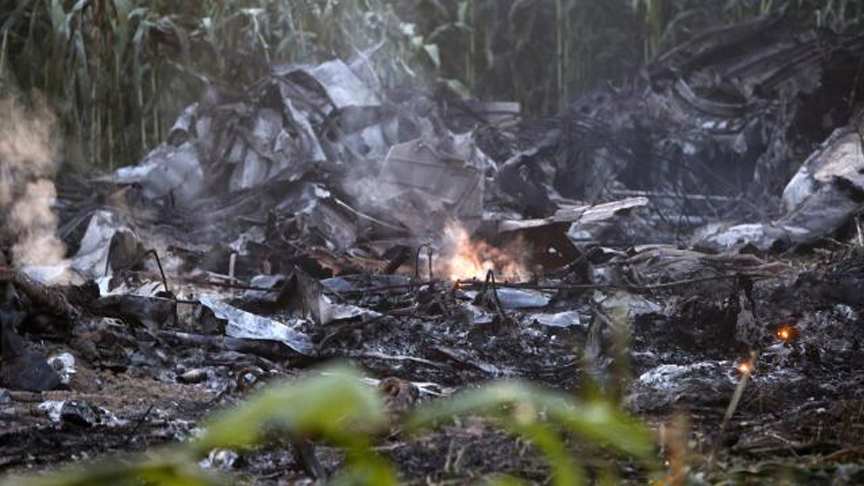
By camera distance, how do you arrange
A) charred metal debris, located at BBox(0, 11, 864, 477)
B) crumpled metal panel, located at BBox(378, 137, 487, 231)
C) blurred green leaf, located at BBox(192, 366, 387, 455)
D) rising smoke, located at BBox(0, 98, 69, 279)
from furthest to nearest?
crumpled metal panel, located at BBox(378, 137, 487, 231)
rising smoke, located at BBox(0, 98, 69, 279)
charred metal debris, located at BBox(0, 11, 864, 477)
blurred green leaf, located at BBox(192, 366, 387, 455)

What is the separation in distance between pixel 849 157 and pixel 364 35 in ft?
16.5

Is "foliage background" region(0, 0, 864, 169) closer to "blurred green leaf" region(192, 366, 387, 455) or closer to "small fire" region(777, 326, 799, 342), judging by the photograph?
"small fire" region(777, 326, 799, 342)

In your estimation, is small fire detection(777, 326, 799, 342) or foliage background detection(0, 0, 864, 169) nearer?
small fire detection(777, 326, 799, 342)

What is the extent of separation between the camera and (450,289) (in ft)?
18.1

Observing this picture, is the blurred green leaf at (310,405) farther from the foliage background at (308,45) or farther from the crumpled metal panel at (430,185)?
the foliage background at (308,45)

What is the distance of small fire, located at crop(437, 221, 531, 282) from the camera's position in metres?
6.68

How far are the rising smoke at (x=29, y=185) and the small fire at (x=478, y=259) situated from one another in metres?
2.29

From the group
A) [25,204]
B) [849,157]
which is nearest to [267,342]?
[25,204]

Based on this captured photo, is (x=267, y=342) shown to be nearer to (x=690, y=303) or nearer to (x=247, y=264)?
(x=690, y=303)

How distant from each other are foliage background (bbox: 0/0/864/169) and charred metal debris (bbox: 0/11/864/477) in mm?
802

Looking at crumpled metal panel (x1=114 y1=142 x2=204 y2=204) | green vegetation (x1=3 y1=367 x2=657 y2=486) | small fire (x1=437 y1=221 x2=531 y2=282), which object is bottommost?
small fire (x1=437 y1=221 x2=531 y2=282)

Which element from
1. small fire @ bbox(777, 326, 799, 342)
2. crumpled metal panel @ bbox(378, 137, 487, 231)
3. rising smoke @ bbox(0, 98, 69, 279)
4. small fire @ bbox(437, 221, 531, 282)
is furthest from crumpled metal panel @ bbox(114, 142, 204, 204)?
small fire @ bbox(777, 326, 799, 342)

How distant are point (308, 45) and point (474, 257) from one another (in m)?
4.34

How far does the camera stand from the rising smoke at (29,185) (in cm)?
718
